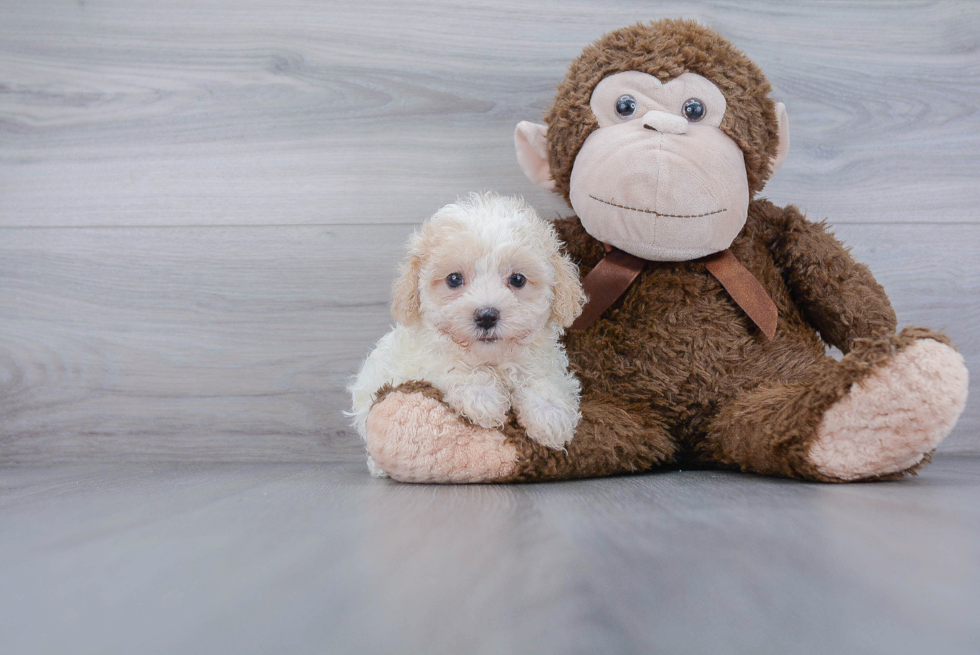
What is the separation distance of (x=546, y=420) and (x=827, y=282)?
41 cm

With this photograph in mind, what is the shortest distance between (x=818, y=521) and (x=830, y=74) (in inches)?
33.0

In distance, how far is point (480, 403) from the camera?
27.7 inches

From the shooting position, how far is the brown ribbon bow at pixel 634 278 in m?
0.81

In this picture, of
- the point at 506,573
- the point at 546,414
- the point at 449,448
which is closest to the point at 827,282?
the point at 546,414

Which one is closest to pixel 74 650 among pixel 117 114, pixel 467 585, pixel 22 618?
pixel 22 618

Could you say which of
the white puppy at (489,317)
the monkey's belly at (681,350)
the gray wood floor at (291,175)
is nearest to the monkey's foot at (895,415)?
the monkey's belly at (681,350)

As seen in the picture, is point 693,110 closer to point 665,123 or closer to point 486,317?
point 665,123

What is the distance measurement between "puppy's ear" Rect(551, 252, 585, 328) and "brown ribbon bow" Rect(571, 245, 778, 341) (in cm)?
7

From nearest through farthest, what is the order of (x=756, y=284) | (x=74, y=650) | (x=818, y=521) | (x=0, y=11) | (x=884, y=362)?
(x=74, y=650), (x=818, y=521), (x=884, y=362), (x=756, y=284), (x=0, y=11)

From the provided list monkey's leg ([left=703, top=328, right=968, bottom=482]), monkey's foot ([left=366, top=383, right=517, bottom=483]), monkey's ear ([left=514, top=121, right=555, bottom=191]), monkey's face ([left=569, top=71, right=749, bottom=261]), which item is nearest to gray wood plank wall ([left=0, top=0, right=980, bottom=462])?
monkey's ear ([left=514, top=121, right=555, bottom=191])

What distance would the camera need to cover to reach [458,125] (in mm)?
1065

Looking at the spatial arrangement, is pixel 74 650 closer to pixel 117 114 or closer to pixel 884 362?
pixel 884 362

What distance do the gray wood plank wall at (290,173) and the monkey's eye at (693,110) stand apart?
33 centimetres

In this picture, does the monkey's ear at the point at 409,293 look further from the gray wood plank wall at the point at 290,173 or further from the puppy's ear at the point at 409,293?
the gray wood plank wall at the point at 290,173
